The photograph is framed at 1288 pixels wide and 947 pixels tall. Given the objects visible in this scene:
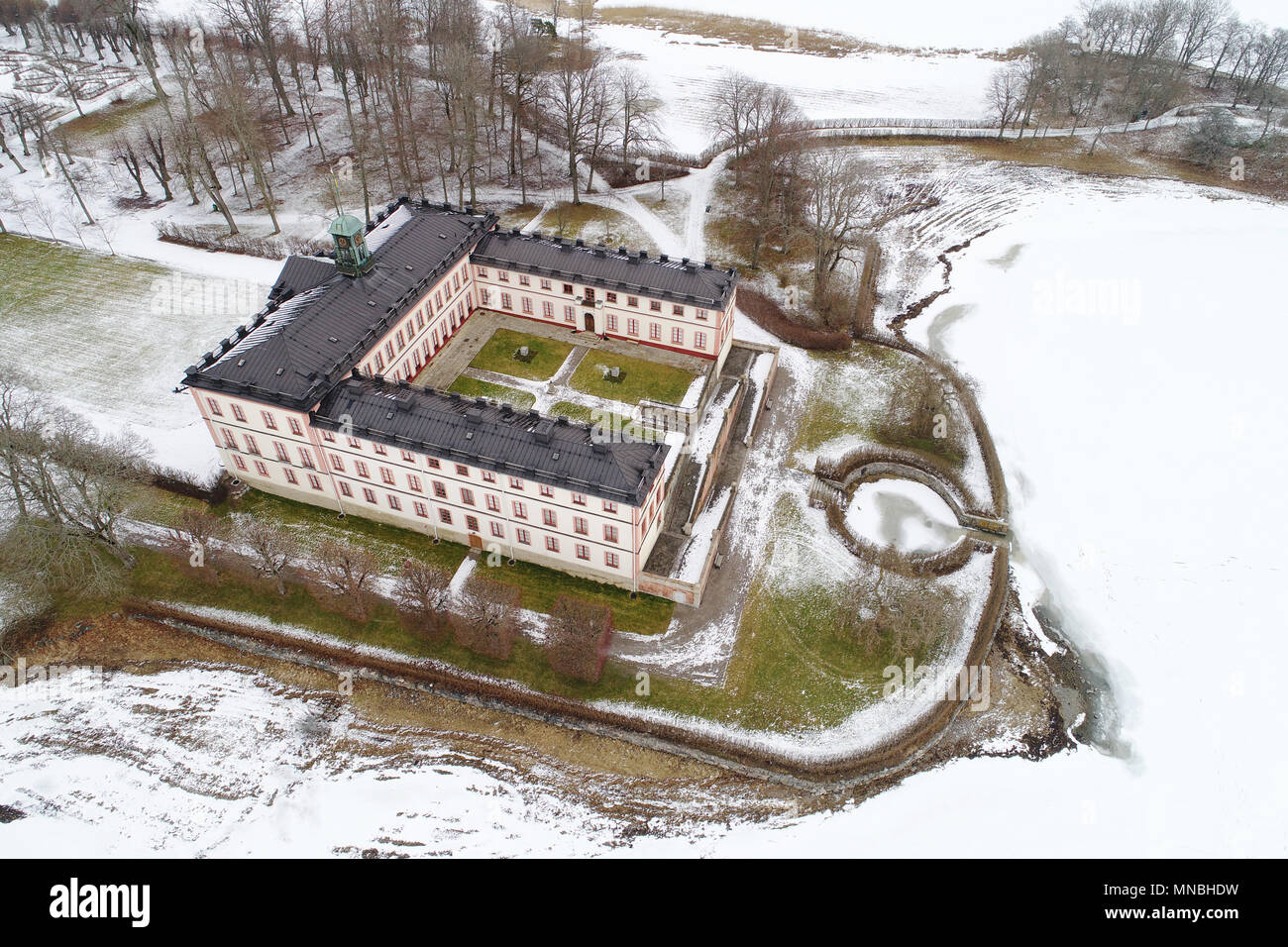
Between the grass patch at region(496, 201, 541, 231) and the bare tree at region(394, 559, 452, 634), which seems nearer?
the bare tree at region(394, 559, 452, 634)

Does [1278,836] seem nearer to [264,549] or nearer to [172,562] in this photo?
[264,549]

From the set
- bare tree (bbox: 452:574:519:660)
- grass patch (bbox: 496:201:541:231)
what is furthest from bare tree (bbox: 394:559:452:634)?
grass patch (bbox: 496:201:541:231)

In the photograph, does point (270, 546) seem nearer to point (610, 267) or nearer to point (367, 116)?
point (610, 267)

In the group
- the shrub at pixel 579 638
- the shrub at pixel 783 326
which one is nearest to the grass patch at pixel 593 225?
the shrub at pixel 783 326

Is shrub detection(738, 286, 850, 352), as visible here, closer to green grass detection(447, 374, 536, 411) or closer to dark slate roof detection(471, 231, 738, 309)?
dark slate roof detection(471, 231, 738, 309)

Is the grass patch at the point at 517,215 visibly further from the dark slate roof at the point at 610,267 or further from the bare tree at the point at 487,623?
the bare tree at the point at 487,623
